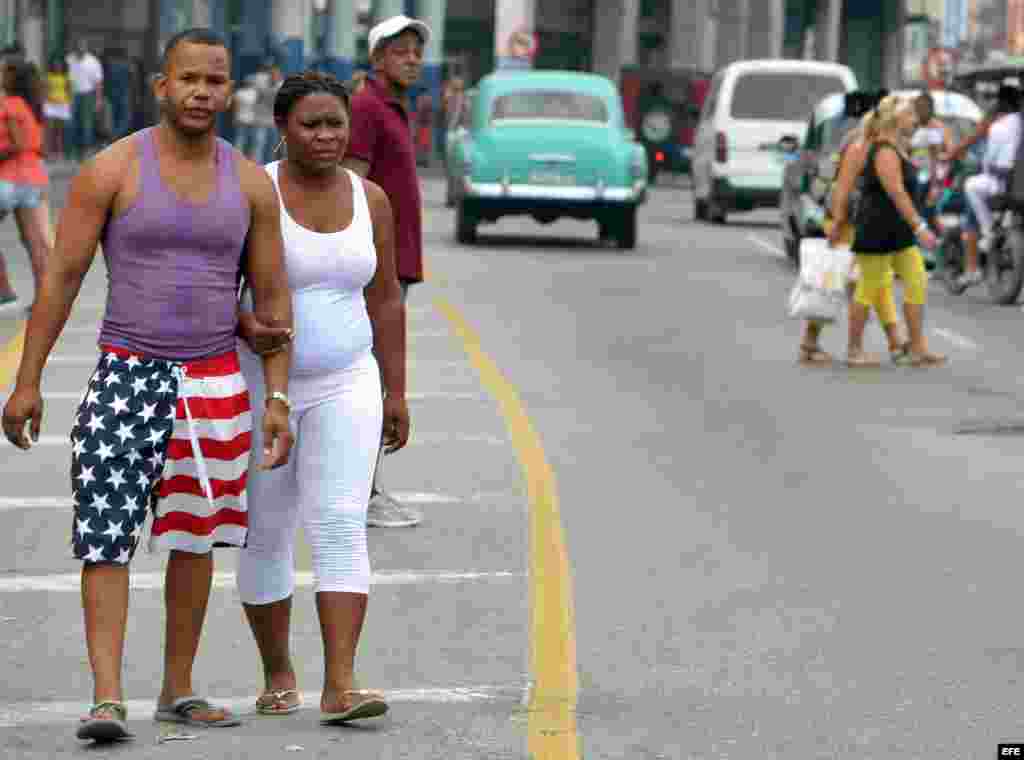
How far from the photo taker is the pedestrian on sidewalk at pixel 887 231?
17.2 meters

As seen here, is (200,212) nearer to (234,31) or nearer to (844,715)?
(844,715)

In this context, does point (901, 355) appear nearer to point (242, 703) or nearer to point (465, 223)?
point (242, 703)

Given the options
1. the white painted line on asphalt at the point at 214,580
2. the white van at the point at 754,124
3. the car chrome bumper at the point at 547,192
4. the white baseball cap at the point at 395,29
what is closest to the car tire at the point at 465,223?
the car chrome bumper at the point at 547,192

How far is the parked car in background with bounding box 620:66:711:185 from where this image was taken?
5184 centimetres

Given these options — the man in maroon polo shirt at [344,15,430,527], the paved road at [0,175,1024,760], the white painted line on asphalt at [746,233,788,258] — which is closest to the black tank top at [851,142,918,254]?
the paved road at [0,175,1024,760]

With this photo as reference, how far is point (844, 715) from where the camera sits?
6973 mm

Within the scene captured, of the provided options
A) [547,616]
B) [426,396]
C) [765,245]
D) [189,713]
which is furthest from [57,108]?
[189,713]

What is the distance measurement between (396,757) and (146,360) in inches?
41.8

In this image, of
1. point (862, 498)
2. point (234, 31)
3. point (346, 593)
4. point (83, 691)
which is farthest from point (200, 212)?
point (234, 31)

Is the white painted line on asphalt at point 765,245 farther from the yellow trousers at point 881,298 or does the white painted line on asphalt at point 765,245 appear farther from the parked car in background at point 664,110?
the parked car in background at point 664,110

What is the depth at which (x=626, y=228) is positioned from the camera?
2838 centimetres

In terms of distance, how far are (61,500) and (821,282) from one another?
747 centimetres

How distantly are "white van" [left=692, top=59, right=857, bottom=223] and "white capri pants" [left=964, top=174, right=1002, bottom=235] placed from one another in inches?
415

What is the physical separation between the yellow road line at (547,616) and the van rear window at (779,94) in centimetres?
2077
